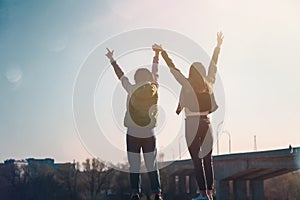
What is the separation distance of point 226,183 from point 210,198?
66.1 metres

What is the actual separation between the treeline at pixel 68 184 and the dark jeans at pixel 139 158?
72589mm

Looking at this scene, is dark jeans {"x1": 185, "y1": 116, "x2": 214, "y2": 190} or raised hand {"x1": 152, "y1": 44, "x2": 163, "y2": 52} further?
raised hand {"x1": 152, "y1": 44, "x2": 163, "y2": 52}

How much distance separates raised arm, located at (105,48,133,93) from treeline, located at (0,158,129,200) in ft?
238

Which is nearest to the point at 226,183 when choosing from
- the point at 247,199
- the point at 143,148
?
the point at 247,199

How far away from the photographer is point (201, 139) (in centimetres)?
644

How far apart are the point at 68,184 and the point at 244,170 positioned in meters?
33.6

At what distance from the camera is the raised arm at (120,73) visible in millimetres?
6828

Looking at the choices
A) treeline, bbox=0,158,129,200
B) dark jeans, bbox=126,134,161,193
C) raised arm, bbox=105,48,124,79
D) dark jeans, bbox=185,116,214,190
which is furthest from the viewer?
treeline, bbox=0,158,129,200

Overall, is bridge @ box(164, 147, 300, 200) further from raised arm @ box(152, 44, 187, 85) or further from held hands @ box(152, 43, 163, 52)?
raised arm @ box(152, 44, 187, 85)

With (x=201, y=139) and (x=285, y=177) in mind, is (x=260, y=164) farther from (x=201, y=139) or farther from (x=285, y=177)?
(x=201, y=139)

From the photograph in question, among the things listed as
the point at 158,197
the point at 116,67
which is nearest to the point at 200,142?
the point at 158,197

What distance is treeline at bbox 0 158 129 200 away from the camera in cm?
8106

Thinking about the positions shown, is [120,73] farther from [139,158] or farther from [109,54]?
[139,158]

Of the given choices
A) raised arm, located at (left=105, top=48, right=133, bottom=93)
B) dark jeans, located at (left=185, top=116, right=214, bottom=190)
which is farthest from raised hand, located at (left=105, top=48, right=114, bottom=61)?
dark jeans, located at (left=185, top=116, right=214, bottom=190)
